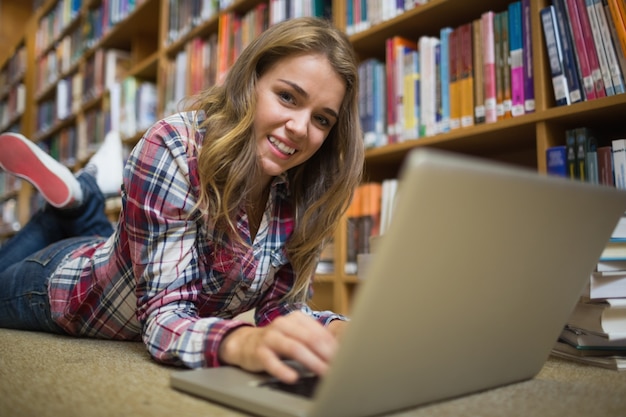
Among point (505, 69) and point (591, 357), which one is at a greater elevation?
point (505, 69)

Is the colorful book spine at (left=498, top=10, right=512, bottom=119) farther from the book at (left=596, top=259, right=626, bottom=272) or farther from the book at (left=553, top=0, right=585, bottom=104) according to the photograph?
the book at (left=596, top=259, right=626, bottom=272)

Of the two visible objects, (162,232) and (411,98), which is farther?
(411,98)

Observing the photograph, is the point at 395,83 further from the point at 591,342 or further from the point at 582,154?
the point at 591,342

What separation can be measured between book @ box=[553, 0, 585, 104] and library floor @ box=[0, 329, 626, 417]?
574mm

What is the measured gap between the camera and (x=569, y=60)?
3.84 feet


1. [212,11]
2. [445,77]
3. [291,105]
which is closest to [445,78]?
[445,77]

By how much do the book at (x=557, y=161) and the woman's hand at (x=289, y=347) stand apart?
2.62 feet

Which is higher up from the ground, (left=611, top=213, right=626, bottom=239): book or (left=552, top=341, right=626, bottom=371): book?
(left=611, top=213, right=626, bottom=239): book

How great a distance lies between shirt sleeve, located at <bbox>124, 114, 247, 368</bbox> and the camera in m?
0.82

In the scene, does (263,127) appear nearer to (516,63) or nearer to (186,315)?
(186,315)

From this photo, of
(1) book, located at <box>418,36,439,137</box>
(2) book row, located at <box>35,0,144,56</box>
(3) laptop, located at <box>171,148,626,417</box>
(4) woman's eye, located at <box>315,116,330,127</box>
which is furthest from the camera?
(2) book row, located at <box>35,0,144,56</box>

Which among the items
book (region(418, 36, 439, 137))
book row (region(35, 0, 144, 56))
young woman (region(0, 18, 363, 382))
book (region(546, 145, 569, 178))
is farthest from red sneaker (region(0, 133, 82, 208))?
book row (region(35, 0, 144, 56))

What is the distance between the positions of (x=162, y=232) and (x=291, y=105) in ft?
1.06

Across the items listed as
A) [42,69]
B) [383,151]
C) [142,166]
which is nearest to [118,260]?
[142,166]
